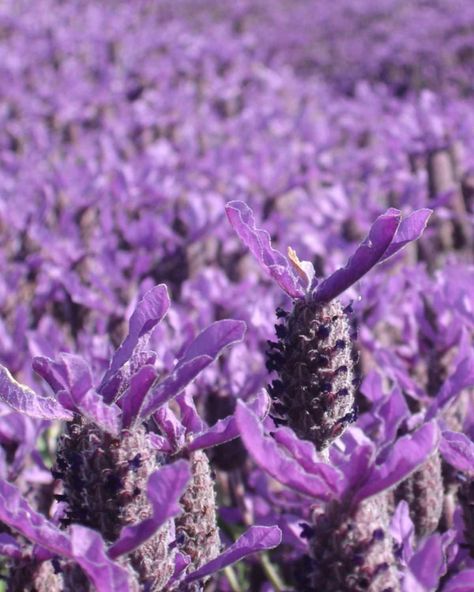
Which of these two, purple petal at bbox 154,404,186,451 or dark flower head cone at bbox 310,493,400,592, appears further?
purple petal at bbox 154,404,186,451

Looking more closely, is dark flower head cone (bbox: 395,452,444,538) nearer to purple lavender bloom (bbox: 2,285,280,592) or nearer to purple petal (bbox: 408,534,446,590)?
purple lavender bloom (bbox: 2,285,280,592)

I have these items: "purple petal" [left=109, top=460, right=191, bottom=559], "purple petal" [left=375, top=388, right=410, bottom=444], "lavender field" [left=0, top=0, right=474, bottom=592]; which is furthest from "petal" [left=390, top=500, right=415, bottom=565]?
"purple petal" [left=109, top=460, right=191, bottom=559]

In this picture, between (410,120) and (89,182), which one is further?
(410,120)

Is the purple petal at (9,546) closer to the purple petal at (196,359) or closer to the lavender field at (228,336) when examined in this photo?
the lavender field at (228,336)

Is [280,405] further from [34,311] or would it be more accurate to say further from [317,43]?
[317,43]

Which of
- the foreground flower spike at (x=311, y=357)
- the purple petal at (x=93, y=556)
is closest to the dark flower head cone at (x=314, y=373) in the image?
the foreground flower spike at (x=311, y=357)

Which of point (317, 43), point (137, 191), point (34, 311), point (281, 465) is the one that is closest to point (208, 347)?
point (281, 465)
